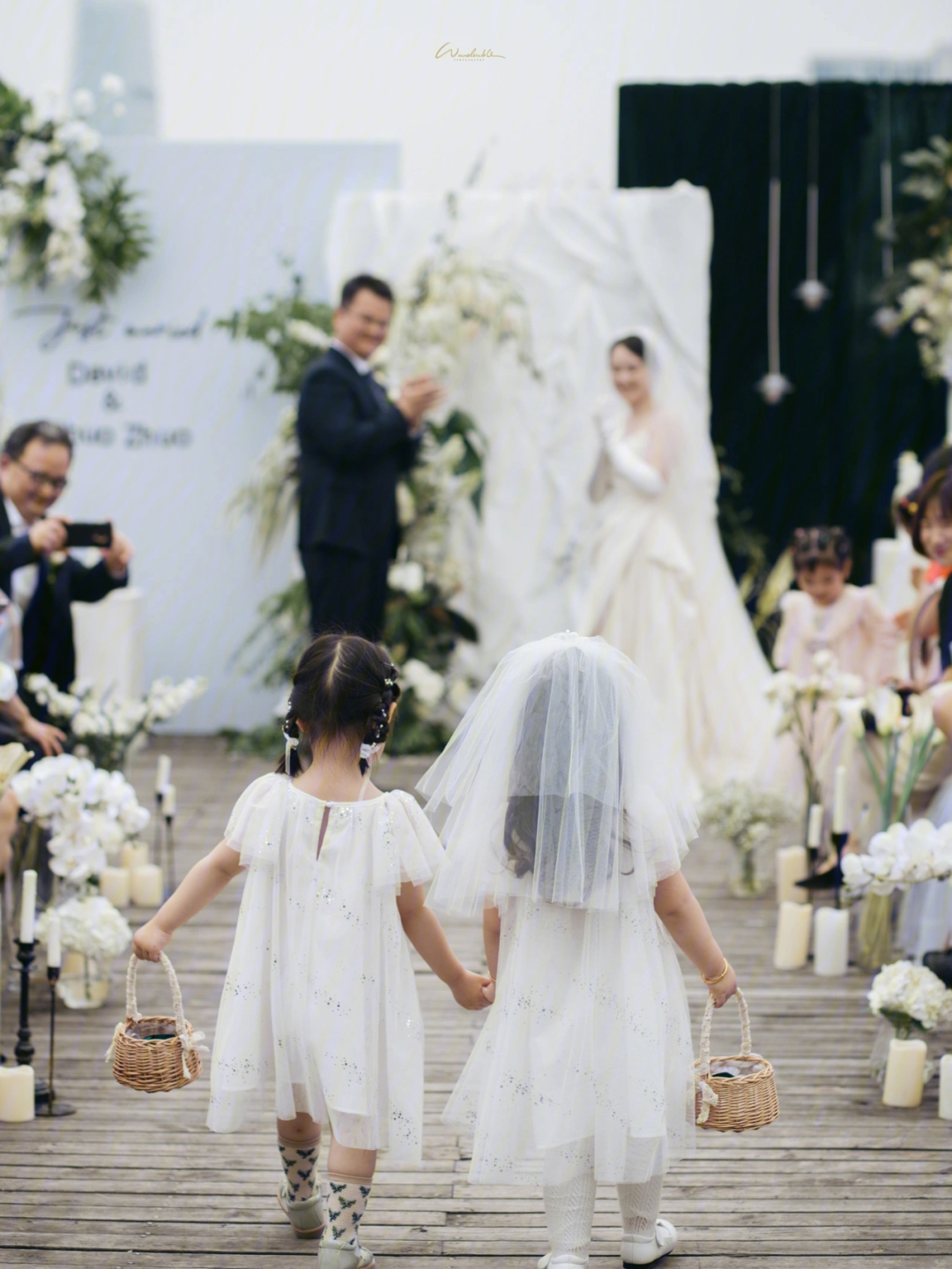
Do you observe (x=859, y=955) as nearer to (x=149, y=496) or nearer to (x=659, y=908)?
(x=659, y=908)

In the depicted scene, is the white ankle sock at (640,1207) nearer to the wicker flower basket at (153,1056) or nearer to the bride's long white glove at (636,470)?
the wicker flower basket at (153,1056)

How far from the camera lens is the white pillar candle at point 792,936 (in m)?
3.83

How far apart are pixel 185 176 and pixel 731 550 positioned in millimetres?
2988

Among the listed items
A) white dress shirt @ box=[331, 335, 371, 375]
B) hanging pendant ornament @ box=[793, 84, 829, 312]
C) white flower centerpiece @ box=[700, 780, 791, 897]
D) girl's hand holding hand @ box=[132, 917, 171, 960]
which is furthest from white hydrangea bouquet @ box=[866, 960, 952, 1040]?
hanging pendant ornament @ box=[793, 84, 829, 312]

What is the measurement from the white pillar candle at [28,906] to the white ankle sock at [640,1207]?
115 cm

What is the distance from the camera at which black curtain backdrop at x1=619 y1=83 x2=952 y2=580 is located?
22.2 feet

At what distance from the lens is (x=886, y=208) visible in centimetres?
687

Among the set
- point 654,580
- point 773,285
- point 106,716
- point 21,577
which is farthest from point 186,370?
point 21,577

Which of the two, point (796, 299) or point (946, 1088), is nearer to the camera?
point (946, 1088)

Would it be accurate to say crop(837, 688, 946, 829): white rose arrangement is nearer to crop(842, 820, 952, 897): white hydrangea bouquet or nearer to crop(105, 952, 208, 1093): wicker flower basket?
crop(842, 820, 952, 897): white hydrangea bouquet

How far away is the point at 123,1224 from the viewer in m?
2.39

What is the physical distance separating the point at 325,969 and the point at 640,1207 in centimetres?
59

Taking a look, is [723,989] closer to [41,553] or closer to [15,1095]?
[15,1095]

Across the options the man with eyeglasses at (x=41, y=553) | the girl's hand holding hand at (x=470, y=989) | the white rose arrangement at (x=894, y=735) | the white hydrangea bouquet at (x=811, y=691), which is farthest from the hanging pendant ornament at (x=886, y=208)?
the girl's hand holding hand at (x=470, y=989)
